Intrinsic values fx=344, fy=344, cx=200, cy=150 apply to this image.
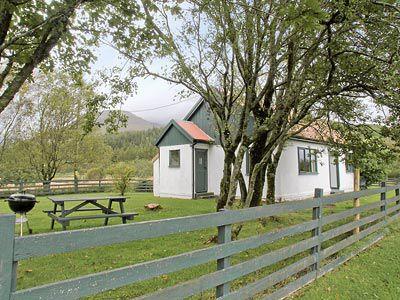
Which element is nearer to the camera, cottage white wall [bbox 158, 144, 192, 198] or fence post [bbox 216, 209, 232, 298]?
fence post [bbox 216, 209, 232, 298]

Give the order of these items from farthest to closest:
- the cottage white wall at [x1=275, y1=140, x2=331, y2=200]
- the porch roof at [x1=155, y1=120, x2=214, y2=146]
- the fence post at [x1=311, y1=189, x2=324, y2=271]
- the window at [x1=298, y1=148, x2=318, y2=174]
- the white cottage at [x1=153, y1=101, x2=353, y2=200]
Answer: the porch roof at [x1=155, y1=120, x2=214, y2=146]
the window at [x1=298, y1=148, x2=318, y2=174]
the white cottage at [x1=153, y1=101, x2=353, y2=200]
the cottage white wall at [x1=275, y1=140, x2=331, y2=200]
the fence post at [x1=311, y1=189, x2=324, y2=271]

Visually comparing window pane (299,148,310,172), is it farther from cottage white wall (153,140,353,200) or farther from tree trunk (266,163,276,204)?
tree trunk (266,163,276,204)

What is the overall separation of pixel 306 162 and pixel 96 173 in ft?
64.3

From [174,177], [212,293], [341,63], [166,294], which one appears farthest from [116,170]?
[166,294]

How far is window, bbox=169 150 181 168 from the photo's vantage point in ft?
63.3

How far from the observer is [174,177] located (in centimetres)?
1941

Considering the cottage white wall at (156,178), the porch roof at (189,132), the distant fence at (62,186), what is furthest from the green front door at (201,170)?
the distant fence at (62,186)

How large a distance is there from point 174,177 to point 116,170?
3.38 metres

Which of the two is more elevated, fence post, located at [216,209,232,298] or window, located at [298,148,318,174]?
window, located at [298,148,318,174]

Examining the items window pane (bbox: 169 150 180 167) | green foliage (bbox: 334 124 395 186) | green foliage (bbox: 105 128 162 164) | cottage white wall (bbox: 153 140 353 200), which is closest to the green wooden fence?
green foliage (bbox: 334 124 395 186)

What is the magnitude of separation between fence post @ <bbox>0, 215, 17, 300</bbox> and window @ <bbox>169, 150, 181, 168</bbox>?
56.8 feet

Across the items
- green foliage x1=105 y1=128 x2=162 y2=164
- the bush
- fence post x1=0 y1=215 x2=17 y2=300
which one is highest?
green foliage x1=105 y1=128 x2=162 y2=164

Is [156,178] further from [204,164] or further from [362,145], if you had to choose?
[362,145]

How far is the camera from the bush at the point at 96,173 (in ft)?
101
